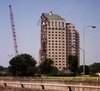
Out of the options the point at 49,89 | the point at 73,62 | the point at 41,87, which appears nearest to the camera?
the point at 49,89

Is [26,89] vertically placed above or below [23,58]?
below

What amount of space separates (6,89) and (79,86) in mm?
17595

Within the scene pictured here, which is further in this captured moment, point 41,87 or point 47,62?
point 47,62

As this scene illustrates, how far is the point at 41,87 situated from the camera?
35.8 metres

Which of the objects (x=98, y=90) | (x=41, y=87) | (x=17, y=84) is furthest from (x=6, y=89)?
(x=98, y=90)

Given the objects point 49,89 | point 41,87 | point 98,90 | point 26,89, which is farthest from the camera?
point 26,89

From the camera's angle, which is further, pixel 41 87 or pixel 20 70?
pixel 20 70

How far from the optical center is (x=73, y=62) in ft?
588

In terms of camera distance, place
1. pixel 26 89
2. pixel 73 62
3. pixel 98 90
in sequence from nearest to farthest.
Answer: pixel 98 90, pixel 26 89, pixel 73 62

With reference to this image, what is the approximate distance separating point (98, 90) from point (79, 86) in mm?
2832

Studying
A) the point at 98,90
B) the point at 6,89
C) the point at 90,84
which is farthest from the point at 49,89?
the point at 6,89

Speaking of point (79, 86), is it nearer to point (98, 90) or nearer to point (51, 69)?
point (98, 90)

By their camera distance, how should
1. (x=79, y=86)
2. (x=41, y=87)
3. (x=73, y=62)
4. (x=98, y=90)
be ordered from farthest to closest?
(x=73, y=62) < (x=41, y=87) < (x=79, y=86) < (x=98, y=90)

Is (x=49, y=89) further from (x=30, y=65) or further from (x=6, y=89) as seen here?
(x=30, y=65)
